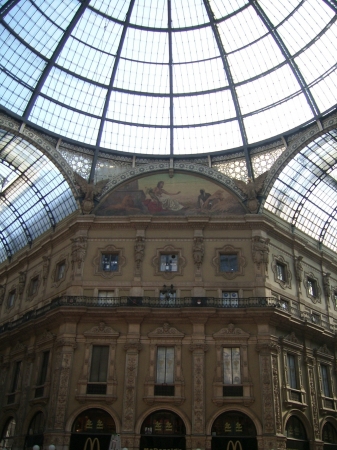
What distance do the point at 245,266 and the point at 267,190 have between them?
680 cm

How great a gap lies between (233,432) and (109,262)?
47.9 ft

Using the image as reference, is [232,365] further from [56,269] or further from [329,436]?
[56,269]

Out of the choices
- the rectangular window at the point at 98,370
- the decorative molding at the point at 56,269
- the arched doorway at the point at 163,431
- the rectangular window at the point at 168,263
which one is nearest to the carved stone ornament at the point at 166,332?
the rectangular window at the point at 98,370

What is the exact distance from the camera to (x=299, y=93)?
3772 centimetres

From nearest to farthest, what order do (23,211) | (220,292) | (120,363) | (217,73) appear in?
1. (120,363)
2. (220,292)
3. (217,73)
4. (23,211)

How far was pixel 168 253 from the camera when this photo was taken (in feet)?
119

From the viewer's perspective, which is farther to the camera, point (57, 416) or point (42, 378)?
point (42, 378)

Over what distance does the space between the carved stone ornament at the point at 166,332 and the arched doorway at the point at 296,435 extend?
924 centimetres

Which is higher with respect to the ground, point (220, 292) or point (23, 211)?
point (23, 211)

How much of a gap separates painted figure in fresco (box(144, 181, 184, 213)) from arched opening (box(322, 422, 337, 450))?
1933cm

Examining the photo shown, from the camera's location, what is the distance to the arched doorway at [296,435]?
31.4 metres

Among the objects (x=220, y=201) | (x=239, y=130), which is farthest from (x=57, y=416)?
(x=239, y=130)

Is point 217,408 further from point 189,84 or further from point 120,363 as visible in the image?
point 189,84

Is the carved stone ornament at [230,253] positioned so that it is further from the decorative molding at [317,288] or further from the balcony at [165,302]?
the decorative molding at [317,288]
